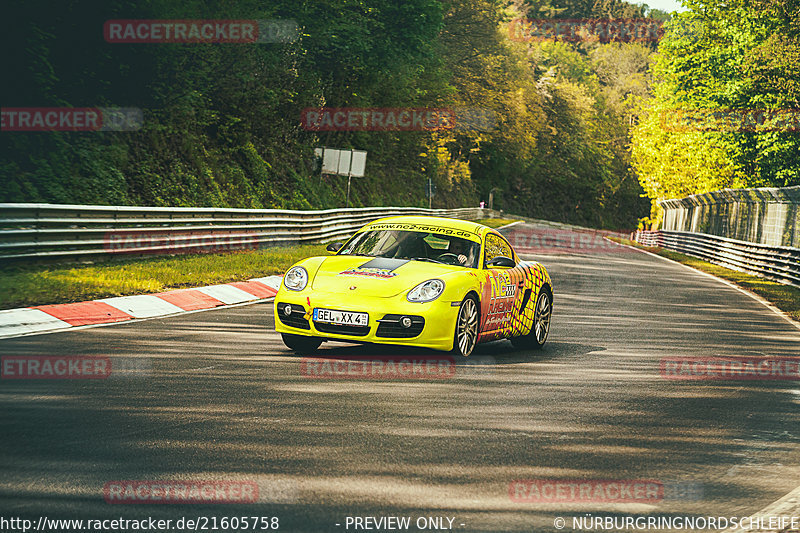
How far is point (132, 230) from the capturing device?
1862cm

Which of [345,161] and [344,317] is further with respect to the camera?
[345,161]

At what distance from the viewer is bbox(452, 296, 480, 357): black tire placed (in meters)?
10.7

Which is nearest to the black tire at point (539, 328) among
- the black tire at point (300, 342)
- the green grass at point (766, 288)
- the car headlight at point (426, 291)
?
the car headlight at point (426, 291)

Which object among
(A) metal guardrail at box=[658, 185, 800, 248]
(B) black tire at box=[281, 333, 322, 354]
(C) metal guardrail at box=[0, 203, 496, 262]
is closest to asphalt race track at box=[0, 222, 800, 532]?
(B) black tire at box=[281, 333, 322, 354]

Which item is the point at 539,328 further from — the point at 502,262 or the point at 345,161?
the point at 345,161

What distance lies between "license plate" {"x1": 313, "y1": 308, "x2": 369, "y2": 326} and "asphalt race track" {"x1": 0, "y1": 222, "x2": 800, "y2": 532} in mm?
558

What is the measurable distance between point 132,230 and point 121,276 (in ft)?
8.22

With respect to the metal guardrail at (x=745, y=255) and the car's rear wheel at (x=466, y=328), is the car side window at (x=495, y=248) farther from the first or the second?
the metal guardrail at (x=745, y=255)

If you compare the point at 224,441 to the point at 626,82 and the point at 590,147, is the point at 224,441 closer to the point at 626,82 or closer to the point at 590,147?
the point at 590,147

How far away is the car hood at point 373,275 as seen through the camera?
34.2 ft

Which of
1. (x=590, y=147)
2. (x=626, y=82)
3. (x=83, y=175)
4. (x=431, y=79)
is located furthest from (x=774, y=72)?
(x=626, y=82)

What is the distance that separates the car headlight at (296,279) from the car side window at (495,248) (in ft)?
6.99

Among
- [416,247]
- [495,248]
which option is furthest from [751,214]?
[416,247]

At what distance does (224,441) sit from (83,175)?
18828mm
